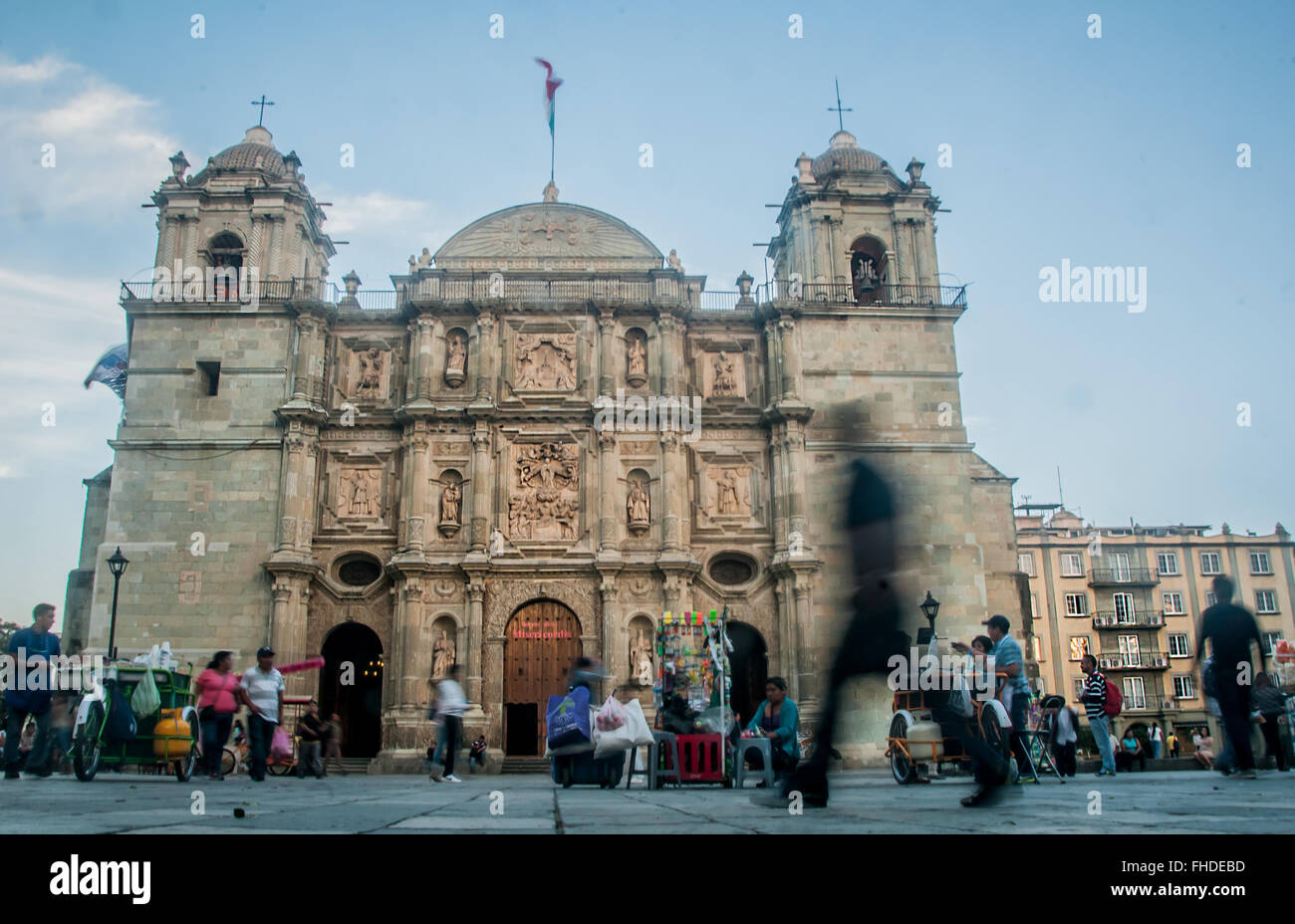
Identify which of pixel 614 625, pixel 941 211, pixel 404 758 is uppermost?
pixel 941 211

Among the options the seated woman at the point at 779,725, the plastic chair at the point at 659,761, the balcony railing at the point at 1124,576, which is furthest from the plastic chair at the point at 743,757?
the balcony railing at the point at 1124,576

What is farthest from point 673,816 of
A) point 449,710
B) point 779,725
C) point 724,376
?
point 724,376

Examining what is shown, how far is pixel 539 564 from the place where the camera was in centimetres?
2577

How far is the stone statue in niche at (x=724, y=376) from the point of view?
28.3 m

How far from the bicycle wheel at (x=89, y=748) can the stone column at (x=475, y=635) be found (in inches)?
493

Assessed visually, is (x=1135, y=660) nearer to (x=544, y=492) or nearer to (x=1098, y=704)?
(x=544, y=492)

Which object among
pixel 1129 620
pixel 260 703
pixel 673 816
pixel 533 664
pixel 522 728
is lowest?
pixel 522 728

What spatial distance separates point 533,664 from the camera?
83.6 ft

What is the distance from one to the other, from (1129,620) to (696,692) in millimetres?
40703

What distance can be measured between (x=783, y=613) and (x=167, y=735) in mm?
16565

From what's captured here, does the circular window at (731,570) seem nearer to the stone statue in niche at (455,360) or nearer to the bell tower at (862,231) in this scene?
the bell tower at (862,231)

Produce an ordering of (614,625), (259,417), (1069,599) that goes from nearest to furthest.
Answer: (614,625) → (259,417) → (1069,599)
